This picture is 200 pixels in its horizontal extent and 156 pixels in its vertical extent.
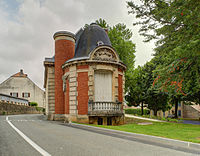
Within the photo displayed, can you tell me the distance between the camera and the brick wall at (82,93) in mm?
15844

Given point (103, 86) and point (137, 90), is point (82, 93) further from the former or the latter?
point (137, 90)

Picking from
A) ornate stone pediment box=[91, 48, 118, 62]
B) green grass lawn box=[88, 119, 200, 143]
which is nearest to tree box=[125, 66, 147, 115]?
ornate stone pediment box=[91, 48, 118, 62]

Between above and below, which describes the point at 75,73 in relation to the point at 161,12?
below

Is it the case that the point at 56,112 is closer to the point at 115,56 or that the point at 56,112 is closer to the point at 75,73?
the point at 75,73

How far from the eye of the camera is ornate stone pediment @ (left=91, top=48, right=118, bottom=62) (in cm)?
1637

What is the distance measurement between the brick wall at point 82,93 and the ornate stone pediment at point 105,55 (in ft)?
5.86

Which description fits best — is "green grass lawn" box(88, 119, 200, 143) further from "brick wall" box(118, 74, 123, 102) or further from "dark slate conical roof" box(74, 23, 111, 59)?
"dark slate conical roof" box(74, 23, 111, 59)

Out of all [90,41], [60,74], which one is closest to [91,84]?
[60,74]

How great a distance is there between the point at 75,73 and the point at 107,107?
410cm

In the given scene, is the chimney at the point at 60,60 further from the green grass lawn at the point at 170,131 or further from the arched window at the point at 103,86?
the green grass lawn at the point at 170,131

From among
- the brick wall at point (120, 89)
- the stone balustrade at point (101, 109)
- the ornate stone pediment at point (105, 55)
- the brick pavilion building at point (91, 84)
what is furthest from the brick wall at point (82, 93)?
the brick wall at point (120, 89)

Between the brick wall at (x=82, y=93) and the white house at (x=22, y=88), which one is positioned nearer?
the brick wall at (x=82, y=93)

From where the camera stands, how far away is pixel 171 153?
600 centimetres

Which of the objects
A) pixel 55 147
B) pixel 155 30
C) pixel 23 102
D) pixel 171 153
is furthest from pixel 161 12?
pixel 23 102
